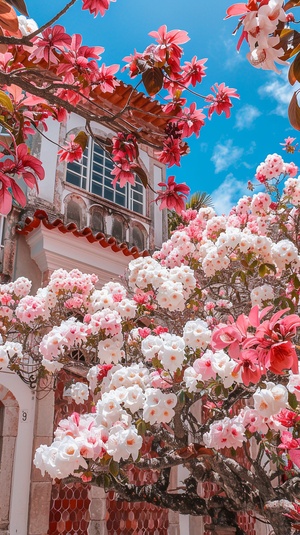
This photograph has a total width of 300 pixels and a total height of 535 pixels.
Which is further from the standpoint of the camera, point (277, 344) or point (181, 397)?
point (181, 397)

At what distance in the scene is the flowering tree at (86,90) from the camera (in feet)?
6.68

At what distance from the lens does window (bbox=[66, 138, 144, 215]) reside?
31.4 ft

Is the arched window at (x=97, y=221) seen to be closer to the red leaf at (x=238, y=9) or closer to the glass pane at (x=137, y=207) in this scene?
the glass pane at (x=137, y=207)

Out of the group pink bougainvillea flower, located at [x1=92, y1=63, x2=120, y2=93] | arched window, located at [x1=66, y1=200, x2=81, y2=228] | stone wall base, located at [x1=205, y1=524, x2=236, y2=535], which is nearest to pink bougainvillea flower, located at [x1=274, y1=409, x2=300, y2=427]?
stone wall base, located at [x1=205, y1=524, x2=236, y2=535]

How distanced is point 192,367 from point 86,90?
210 centimetres

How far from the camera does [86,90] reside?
280 cm

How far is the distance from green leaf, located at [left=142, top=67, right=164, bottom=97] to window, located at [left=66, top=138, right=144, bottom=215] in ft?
23.1

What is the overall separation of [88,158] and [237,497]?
24.7 feet

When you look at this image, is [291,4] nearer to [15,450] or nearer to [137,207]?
[15,450]

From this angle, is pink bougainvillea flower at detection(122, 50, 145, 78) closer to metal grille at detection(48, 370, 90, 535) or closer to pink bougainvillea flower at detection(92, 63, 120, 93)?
pink bougainvillea flower at detection(92, 63, 120, 93)

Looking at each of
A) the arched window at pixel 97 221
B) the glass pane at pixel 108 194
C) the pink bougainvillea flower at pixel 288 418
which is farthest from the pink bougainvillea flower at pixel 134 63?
the glass pane at pixel 108 194

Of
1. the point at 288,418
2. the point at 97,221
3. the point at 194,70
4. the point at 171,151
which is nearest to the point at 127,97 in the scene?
the point at 97,221

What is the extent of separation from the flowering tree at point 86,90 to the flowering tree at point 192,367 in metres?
1.01

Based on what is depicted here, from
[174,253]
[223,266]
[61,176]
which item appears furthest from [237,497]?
[61,176]
